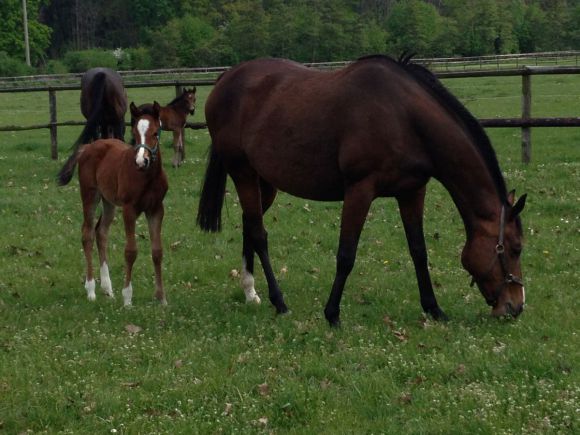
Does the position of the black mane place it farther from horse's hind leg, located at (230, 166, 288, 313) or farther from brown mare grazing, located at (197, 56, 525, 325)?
horse's hind leg, located at (230, 166, 288, 313)

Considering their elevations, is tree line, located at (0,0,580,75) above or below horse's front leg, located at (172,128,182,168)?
above

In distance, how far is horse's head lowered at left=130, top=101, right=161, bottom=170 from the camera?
7012 millimetres

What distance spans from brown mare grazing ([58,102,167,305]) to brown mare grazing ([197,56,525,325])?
911 mm

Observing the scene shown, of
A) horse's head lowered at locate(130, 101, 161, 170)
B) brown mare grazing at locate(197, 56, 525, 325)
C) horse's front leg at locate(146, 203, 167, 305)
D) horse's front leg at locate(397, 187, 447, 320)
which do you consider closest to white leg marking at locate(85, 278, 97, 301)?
horse's front leg at locate(146, 203, 167, 305)

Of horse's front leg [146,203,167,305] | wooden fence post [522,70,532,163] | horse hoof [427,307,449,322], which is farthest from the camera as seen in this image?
wooden fence post [522,70,532,163]

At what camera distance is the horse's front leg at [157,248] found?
7535 mm

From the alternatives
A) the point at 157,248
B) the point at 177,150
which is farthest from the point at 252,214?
the point at 177,150

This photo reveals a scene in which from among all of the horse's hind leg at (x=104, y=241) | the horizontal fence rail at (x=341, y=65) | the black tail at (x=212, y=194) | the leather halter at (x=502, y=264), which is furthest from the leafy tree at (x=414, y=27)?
the leather halter at (x=502, y=264)

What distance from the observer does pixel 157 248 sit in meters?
7.61

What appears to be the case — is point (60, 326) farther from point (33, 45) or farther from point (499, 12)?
point (33, 45)

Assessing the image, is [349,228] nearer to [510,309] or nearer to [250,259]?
[510,309]

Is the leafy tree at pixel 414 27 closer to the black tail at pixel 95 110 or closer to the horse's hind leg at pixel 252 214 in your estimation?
the black tail at pixel 95 110

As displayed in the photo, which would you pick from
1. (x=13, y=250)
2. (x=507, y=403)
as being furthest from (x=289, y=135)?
(x=13, y=250)

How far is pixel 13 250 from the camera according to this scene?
945 cm
